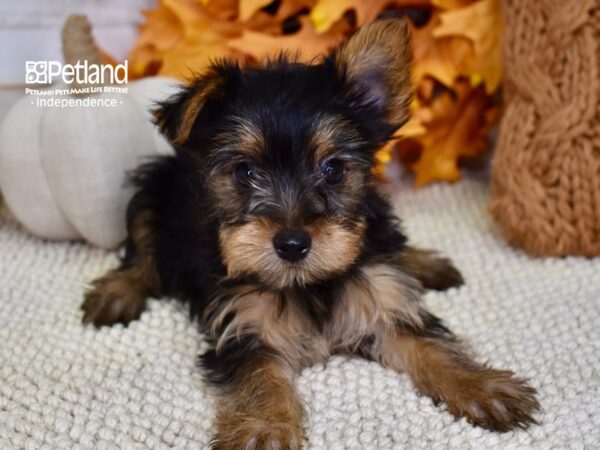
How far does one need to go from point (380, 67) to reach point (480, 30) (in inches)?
55.6

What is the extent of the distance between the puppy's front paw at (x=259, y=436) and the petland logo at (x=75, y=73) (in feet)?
6.49

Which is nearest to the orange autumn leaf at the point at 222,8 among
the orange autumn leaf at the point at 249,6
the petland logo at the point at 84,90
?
the orange autumn leaf at the point at 249,6

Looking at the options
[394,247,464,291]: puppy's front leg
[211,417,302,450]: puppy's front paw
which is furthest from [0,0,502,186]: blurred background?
[211,417,302,450]: puppy's front paw

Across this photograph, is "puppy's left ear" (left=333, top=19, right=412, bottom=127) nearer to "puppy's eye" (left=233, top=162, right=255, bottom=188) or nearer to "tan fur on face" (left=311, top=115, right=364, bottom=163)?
"tan fur on face" (left=311, top=115, right=364, bottom=163)

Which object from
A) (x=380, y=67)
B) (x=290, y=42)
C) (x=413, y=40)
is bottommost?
(x=290, y=42)

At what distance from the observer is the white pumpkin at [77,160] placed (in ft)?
10.3

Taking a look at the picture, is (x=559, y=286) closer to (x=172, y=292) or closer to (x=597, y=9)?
(x=597, y=9)

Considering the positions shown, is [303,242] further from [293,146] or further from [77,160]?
[77,160]

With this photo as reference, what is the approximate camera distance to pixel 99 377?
2.28 metres

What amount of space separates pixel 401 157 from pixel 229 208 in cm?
232

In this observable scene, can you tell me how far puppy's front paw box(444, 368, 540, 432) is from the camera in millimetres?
1949

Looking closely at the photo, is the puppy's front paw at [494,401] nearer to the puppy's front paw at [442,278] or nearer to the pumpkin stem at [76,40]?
the puppy's front paw at [442,278]

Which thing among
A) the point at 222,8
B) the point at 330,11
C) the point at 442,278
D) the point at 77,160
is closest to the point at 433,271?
the point at 442,278

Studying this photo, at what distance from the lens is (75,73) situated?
3.18 m
